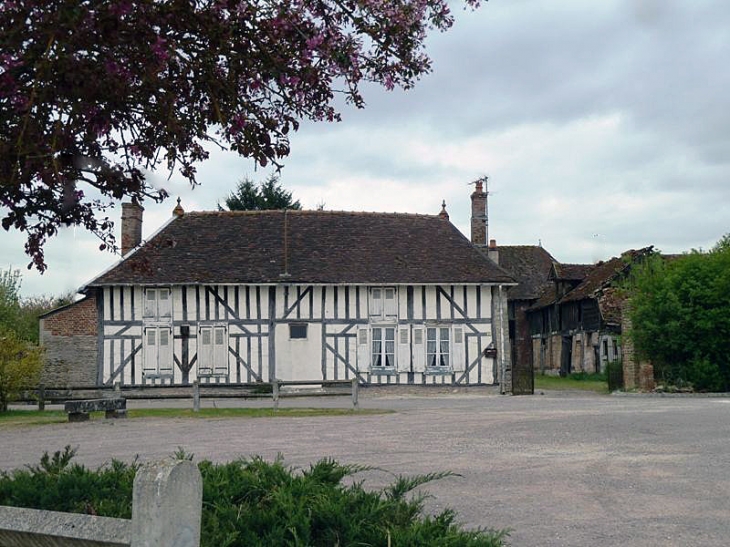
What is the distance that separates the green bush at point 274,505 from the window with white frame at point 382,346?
24.7 metres

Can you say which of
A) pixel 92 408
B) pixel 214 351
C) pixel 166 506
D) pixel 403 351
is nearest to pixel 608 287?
pixel 403 351

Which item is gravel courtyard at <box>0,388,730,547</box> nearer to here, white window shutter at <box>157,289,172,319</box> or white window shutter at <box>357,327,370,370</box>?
white window shutter at <box>357,327,370,370</box>

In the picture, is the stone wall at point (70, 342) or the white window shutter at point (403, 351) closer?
the white window shutter at point (403, 351)

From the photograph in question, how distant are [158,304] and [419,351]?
29.4 ft

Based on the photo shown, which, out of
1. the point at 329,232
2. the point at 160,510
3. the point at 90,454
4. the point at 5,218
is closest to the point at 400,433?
the point at 90,454

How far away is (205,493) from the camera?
4.29 metres

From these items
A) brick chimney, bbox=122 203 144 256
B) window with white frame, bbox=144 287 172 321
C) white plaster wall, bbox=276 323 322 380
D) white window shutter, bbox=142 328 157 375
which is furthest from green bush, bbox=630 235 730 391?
brick chimney, bbox=122 203 144 256

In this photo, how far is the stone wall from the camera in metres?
33.2

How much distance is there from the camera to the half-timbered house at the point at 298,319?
96.2 ft

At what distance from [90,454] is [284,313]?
17545mm

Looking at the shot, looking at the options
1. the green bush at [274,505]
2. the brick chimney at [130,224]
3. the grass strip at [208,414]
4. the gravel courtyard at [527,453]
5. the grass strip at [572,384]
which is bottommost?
the grass strip at [572,384]

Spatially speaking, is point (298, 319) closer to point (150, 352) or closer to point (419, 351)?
point (419, 351)

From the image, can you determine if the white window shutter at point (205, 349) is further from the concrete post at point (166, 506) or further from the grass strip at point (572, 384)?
the concrete post at point (166, 506)

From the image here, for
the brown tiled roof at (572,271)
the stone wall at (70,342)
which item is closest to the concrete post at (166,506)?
the stone wall at (70,342)
